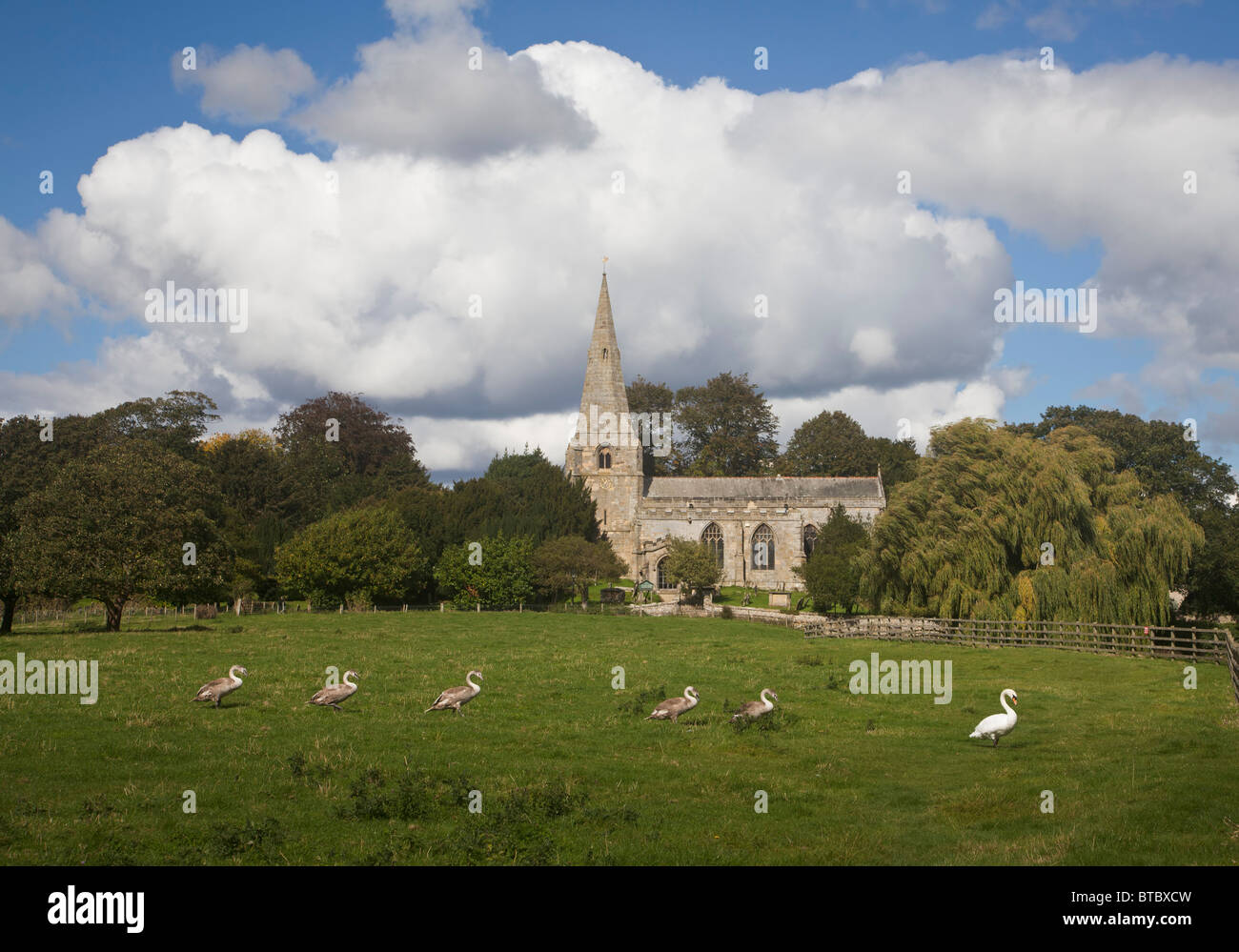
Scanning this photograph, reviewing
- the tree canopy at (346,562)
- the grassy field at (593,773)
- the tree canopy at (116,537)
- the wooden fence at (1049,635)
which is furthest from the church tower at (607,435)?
the grassy field at (593,773)

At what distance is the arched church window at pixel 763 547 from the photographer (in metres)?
83.9

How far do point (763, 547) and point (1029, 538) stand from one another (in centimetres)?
4628

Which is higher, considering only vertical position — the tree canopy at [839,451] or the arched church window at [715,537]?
the tree canopy at [839,451]

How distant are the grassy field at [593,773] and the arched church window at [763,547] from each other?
58990 mm

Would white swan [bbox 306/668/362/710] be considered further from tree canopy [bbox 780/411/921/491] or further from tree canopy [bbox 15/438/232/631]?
tree canopy [bbox 780/411/921/491]

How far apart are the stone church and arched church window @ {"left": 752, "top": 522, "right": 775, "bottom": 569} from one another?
86mm

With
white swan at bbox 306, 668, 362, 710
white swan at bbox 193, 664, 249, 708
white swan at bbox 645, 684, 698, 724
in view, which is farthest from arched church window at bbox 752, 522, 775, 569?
white swan at bbox 193, 664, 249, 708

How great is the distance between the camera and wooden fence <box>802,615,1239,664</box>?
3083 centimetres

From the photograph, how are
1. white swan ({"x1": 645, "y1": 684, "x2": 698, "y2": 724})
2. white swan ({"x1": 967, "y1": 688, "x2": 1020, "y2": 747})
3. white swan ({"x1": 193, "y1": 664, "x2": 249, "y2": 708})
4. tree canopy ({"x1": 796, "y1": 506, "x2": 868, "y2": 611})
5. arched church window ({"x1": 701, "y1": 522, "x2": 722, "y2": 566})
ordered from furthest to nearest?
1. arched church window ({"x1": 701, "y1": 522, "x2": 722, "y2": 566})
2. tree canopy ({"x1": 796, "y1": 506, "x2": 868, "y2": 611})
3. white swan ({"x1": 645, "y1": 684, "x2": 698, "y2": 724})
4. white swan ({"x1": 193, "y1": 664, "x2": 249, "y2": 708})
5. white swan ({"x1": 967, "y1": 688, "x2": 1020, "y2": 747})

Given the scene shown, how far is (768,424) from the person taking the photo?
3979 inches

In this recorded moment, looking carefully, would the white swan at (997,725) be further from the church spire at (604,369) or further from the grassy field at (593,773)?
the church spire at (604,369)

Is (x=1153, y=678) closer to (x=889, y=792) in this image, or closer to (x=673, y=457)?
(x=889, y=792)
